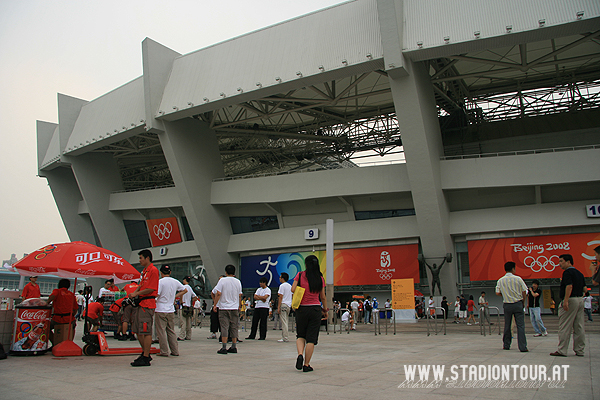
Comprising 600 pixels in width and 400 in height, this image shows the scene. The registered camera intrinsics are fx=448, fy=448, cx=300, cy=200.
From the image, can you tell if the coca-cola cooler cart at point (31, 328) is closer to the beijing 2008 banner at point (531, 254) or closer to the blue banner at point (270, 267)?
the blue banner at point (270, 267)

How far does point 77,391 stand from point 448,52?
59.7ft

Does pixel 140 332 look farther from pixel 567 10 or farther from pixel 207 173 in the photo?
pixel 207 173

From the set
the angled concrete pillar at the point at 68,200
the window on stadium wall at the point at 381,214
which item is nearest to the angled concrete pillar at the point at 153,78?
the window on stadium wall at the point at 381,214

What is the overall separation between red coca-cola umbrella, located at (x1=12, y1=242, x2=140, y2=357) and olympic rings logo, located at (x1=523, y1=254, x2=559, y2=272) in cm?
2166

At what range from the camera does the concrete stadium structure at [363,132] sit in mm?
19328

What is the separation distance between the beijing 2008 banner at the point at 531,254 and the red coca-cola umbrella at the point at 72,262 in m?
21.0

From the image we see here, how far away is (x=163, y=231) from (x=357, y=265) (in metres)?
16.0

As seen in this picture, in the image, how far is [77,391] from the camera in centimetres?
449

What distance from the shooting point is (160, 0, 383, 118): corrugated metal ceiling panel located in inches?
773

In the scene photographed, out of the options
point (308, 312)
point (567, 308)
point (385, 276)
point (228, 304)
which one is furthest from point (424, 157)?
point (308, 312)

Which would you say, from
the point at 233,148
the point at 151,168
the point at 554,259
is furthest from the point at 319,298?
the point at 151,168

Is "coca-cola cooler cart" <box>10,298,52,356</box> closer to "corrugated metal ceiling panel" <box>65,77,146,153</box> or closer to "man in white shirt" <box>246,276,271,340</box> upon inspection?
"man in white shirt" <box>246,276,271,340</box>

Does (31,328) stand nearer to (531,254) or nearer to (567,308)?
(567,308)

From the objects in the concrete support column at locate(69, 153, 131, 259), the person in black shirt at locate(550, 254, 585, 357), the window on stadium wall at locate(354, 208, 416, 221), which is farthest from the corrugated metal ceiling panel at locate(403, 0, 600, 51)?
the concrete support column at locate(69, 153, 131, 259)
